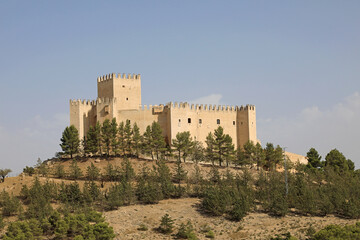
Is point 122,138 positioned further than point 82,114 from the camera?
No

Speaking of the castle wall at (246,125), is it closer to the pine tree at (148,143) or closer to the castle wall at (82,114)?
the pine tree at (148,143)

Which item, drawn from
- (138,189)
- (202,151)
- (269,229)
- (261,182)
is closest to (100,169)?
(138,189)

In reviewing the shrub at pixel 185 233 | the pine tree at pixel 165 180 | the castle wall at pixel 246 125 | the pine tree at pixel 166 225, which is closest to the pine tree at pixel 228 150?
the castle wall at pixel 246 125

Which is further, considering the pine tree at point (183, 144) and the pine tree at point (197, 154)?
the pine tree at point (197, 154)

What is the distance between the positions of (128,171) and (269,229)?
14.4 meters

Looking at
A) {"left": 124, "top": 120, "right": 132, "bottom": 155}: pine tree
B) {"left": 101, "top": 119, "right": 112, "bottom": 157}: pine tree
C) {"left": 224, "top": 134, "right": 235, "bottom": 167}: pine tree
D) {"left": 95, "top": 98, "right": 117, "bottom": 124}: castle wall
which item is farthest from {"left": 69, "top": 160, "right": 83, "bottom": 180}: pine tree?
{"left": 224, "top": 134, "right": 235, "bottom": 167}: pine tree

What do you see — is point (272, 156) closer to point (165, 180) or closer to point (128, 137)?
point (128, 137)

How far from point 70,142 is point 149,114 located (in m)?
9.19

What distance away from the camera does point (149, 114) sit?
60656 millimetres

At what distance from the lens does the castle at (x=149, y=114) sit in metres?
59.9

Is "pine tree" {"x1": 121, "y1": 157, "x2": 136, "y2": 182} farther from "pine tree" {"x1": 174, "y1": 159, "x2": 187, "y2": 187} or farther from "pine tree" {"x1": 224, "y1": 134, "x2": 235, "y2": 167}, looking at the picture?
"pine tree" {"x1": 224, "y1": 134, "x2": 235, "y2": 167}

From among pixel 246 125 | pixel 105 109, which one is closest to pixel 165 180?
pixel 105 109

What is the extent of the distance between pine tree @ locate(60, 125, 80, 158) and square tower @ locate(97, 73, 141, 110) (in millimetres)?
6448

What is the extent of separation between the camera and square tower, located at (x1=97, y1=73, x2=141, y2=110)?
61438 mm
